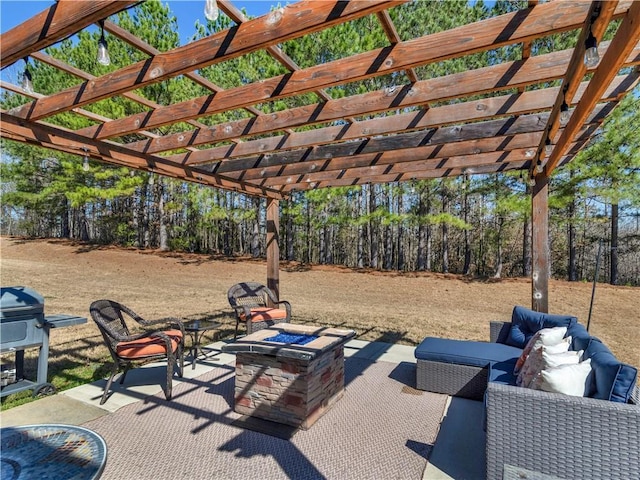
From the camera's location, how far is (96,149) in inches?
153

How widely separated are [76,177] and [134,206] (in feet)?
12.4

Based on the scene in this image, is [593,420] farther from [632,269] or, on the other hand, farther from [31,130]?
[632,269]

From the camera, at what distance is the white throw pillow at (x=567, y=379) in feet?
7.24

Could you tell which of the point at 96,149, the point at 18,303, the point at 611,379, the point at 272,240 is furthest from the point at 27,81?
the point at 272,240

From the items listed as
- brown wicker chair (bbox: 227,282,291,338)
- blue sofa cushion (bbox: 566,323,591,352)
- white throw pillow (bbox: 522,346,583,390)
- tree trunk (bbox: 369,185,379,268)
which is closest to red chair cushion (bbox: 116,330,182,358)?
brown wicker chair (bbox: 227,282,291,338)

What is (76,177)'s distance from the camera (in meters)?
15.3

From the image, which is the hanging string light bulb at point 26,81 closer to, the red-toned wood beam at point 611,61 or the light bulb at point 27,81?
the light bulb at point 27,81

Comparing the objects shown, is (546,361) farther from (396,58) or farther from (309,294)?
(309,294)

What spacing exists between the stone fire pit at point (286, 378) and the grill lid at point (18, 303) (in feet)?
6.16

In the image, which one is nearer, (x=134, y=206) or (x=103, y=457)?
(x=103, y=457)

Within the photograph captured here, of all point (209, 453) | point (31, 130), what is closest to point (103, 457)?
point (209, 453)

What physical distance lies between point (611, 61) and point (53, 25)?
109 inches

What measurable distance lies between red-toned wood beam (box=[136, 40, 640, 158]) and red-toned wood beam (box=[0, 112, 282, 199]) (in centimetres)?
21

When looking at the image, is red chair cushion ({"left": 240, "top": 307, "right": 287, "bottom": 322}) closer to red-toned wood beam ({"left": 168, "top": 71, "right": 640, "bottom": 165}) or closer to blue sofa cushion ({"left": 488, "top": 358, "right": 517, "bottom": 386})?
red-toned wood beam ({"left": 168, "top": 71, "right": 640, "bottom": 165})
